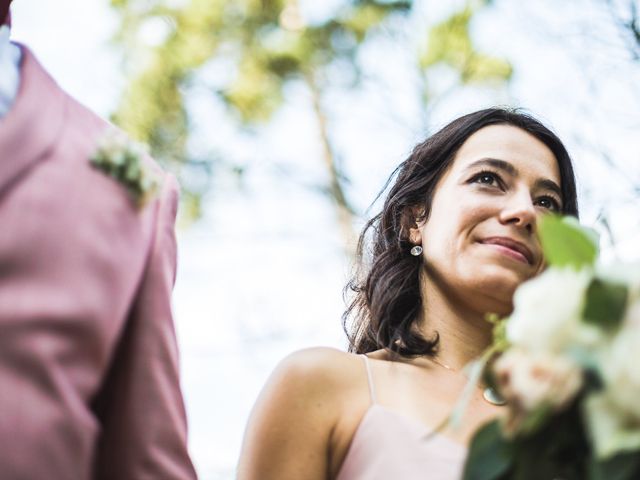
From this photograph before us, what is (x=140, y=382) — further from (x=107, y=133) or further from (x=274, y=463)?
(x=274, y=463)

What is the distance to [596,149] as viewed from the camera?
3.86 metres

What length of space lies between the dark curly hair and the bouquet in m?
1.62

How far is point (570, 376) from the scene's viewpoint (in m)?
1.25

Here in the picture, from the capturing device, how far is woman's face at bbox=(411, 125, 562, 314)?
2.73 meters

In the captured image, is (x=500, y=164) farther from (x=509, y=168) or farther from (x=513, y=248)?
(x=513, y=248)

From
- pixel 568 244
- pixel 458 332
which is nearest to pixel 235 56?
pixel 458 332

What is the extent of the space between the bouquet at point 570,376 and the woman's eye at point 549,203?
1.64 meters

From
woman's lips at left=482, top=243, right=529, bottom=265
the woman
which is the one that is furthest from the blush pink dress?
woman's lips at left=482, top=243, right=529, bottom=265

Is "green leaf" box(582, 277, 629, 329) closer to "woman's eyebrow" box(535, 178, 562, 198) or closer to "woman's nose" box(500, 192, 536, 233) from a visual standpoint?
"woman's nose" box(500, 192, 536, 233)

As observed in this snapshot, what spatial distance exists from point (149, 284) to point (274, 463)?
3.29 feet

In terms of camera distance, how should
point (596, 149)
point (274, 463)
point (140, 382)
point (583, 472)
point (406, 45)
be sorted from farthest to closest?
point (406, 45), point (596, 149), point (274, 463), point (140, 382), point (583, 472)

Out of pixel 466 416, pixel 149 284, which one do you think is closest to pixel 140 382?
pixel 149 284

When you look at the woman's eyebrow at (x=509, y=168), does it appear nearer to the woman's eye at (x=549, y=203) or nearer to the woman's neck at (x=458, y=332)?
the woman's eye at (x=549, y=203)

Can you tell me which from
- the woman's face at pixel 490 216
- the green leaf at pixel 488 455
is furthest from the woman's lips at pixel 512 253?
the green leaf at pixel 488 455
